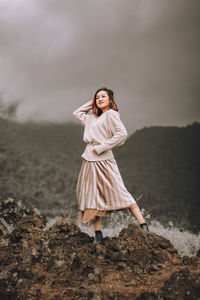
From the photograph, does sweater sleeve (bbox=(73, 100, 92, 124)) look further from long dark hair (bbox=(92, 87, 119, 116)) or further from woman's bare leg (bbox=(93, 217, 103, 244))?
woman's bare leg (bbox=(93, 217, 103, 244))

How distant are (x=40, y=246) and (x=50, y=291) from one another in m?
0.58

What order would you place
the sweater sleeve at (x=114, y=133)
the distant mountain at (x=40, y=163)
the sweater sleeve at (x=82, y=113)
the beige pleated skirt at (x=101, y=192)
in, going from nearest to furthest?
the beige pleated skirt at (x=101, y=192) → the sweater sleeve at (x=114, y=133) → the sweater sleeve at (x=82, y=113) → the distant mountain at (x=40, y=163)

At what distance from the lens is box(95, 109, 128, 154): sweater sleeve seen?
2943 mm

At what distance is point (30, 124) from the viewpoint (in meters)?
10.1

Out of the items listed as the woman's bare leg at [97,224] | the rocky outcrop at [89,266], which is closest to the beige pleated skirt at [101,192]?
the woman's bare leg at [97,224]

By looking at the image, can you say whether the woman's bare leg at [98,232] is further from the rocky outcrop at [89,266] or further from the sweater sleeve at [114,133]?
the sweater sleeve at [114,133]

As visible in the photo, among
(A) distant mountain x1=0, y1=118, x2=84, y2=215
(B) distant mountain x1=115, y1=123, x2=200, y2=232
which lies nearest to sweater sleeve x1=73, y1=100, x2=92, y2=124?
(A) distant mountain x1=0, y1=118, x2=84, y2=215

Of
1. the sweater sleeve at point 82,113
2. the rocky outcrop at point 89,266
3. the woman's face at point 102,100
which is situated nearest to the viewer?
the rocky outcrop at point 89,266

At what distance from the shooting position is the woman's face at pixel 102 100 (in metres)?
3.21

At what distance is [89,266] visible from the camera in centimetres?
231

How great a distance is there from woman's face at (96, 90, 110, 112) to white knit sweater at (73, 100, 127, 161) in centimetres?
11

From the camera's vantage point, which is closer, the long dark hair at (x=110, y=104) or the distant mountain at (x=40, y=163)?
the long dark hair at (x=110, y=104)

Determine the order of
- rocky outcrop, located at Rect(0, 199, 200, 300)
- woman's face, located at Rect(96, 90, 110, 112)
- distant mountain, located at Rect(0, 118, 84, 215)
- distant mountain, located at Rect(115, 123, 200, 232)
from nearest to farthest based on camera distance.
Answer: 1. rocky outcrop, located at Rect(0, 199, 200, 300)
2. woman's face, located at Rect(96, 90, 110, 112)
3. distant mountain, located at Rect(0, 118, 84, 215)
4. distant mountain, located at Rect(115, 123, 200, 232)

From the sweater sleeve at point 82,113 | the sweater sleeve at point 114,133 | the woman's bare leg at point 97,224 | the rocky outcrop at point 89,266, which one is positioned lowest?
the rocky outcrop at point 89,266
